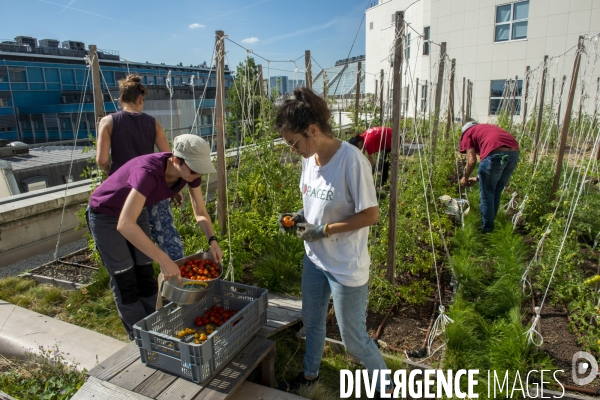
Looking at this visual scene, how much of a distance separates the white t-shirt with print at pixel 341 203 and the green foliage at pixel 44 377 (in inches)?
63.4

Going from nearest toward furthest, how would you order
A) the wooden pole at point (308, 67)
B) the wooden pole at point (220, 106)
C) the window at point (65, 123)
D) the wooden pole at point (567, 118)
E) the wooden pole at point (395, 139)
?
1. the wooden pole at point (395, 139)
2. the wooden pole at point (220, 106)
3. the wooden pole at point (567, 118)
4. the wooden pole at point (308, 67)
5. the window at point (65, 123)

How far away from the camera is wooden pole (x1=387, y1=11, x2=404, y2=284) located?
9.00 feet

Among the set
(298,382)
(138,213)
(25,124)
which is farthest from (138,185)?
(25,124)

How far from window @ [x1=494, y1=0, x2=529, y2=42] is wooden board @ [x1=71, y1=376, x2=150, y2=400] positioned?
636 inches

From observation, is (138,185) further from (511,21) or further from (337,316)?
(511,21)

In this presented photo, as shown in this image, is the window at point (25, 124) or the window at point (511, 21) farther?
the window at point (25, 124)

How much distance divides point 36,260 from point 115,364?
2.70 meters

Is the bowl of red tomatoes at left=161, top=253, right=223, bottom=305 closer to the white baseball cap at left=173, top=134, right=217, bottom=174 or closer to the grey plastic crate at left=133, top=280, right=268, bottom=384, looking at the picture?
the grey plastic crate at left=133, top=280, right=268, bottom=384

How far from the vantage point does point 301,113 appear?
1.67 m

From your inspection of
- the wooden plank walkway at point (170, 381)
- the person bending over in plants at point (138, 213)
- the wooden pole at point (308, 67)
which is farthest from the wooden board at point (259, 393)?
the wooden pole at point (308, 67)

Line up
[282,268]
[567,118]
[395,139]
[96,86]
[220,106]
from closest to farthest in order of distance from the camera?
[395,139] < [220,106] < [282,268] < [96,86] < [567,118]

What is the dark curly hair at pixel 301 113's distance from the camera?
1.67 m

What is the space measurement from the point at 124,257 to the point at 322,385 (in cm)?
135

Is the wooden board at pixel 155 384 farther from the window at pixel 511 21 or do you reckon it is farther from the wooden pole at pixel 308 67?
the window at pixel 511 21
